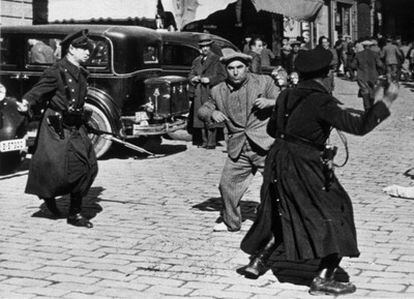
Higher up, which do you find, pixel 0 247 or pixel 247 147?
pixel 247 147

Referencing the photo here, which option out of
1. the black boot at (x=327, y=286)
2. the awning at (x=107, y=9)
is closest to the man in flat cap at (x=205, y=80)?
the awning at (x=107, y=9)

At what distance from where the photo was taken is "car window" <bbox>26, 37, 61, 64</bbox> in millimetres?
11797

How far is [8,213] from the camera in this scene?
7.82m

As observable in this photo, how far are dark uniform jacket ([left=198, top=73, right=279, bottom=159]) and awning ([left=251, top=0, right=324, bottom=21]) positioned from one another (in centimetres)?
1313

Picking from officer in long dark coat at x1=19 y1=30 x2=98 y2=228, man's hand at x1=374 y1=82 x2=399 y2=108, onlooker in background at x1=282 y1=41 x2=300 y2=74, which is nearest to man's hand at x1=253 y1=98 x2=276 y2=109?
officer in long dark coat at x1=19 y1=30 x2=98 y2=228

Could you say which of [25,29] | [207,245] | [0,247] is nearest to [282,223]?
[207,245]

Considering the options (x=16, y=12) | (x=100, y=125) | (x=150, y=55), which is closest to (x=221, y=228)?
(x=100, y=125)

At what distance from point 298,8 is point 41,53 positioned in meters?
9.51

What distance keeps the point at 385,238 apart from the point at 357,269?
104cm

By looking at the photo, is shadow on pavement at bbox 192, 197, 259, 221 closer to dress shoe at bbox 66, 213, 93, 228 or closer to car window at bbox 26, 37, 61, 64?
dress shoe at bbox 66, 213, 93, 228

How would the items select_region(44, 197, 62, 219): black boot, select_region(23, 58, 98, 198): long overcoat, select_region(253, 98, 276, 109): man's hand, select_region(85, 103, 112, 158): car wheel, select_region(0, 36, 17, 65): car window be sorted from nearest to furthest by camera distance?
select_region(253, 98, 276, 109): man's hand → select_region(23, 58, 98, 198): long overcoat → select_region(44, 197, 62, 219): black boot → select_region(85, 103, 112, 158): car wheel → select_region(0, 36, 17, 65): car window

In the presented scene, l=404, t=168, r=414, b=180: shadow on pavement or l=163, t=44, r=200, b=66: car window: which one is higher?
l=163, t=44, r=200, b=66: car window

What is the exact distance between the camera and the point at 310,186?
5.01m

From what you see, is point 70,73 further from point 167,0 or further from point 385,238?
point 167,0
